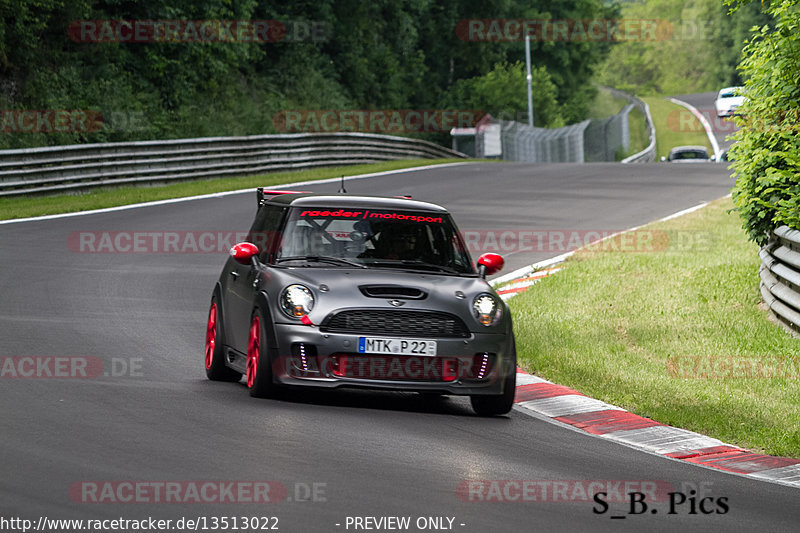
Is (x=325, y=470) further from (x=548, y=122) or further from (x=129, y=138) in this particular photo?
(x=548, y=122)

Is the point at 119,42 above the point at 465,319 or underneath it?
above

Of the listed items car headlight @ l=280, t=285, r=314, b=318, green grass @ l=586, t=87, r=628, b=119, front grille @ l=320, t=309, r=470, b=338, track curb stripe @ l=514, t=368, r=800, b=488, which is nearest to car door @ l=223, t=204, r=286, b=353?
car headlight @ l=280, t=285, r=314, b=318

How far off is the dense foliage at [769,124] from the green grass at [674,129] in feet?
214

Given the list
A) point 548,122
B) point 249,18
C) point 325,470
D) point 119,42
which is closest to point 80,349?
point 325,470

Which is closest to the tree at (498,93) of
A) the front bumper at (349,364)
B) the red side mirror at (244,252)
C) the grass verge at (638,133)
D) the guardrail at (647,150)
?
the guardrail at (647,150)

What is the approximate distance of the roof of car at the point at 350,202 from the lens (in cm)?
1041

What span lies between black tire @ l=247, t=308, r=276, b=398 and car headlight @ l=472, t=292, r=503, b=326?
1.53 meters

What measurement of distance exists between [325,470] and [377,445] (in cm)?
87

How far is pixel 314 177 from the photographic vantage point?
36.0 metres

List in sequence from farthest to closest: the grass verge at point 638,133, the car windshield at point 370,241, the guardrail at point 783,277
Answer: the grass verge at point 638,133 < the guardrail at point 783,277 < the car windshield at point 370,241

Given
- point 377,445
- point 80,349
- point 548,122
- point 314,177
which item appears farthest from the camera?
point 548,122

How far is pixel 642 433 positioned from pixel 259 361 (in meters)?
2.78

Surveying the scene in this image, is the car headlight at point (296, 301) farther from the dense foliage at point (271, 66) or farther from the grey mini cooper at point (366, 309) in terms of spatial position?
the dense foliage at point (271, 66)

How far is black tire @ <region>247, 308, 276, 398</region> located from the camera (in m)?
9.36
